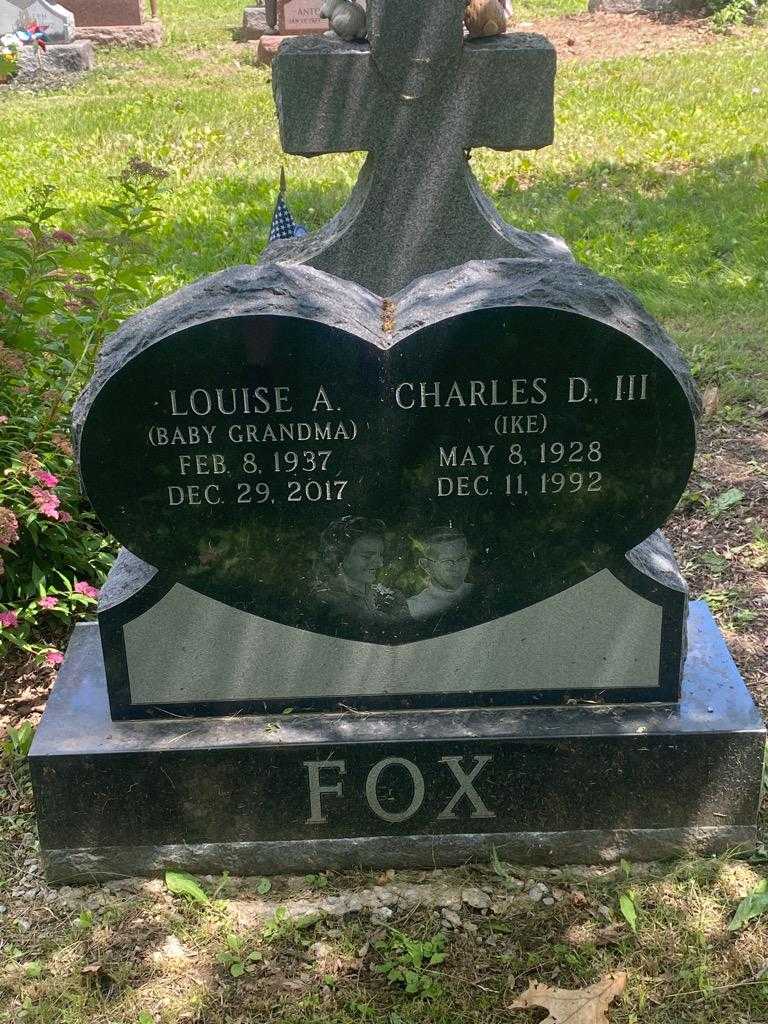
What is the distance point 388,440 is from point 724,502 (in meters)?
2.40

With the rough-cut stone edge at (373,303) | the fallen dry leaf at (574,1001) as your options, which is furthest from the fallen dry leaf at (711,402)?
the fallen dry leaf at (574,1001)

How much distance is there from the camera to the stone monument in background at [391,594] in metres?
2.80

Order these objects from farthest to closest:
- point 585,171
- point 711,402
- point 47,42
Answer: point 47,42
point 585,171
point 711,402

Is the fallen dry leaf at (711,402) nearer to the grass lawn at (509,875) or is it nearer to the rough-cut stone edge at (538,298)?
the grass lawn at (509,875)

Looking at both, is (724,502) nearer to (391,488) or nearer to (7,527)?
(391,488)

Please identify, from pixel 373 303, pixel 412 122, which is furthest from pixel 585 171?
pixel 373 303

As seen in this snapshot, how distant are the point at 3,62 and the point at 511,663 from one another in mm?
2565

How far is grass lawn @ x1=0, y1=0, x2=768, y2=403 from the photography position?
22.9 feet

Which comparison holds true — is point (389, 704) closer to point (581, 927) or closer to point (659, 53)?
point (581, 927)

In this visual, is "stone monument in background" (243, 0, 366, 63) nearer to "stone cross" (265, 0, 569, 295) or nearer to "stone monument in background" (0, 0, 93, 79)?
"stone monument in background" (0, 0, 93, 79)

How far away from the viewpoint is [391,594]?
3051mm

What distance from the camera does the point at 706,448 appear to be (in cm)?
525

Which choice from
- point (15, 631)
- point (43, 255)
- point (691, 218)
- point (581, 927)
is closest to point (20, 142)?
point (691, 218)

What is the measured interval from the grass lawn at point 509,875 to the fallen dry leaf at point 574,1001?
14 mm
